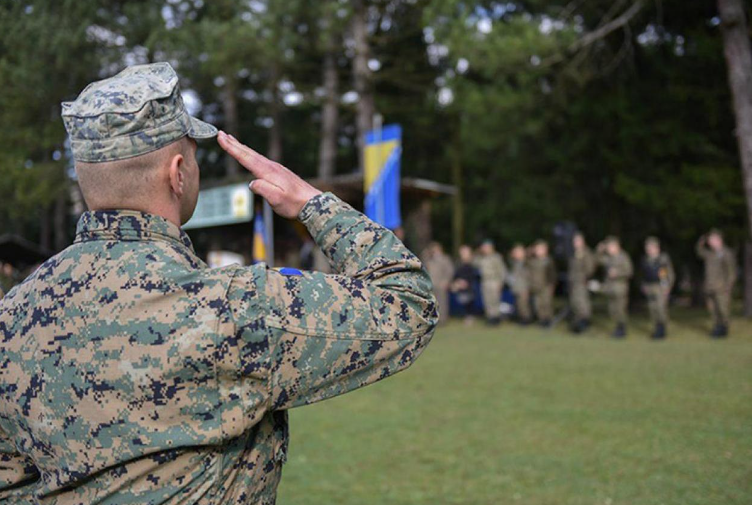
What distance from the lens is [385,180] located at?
14.9 m

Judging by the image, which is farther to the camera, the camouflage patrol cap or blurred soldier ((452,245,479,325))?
blurred soldier ((452,245,479,325))

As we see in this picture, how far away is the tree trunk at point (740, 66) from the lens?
1471 centimetres

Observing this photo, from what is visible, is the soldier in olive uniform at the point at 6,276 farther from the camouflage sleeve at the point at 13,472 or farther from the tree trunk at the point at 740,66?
the tree trunk at the point at 740,66

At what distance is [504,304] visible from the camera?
23.4 meters

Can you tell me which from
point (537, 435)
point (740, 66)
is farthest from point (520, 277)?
point (537, 435)

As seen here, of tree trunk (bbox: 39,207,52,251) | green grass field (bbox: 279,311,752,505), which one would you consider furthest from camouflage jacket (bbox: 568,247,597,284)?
tree trunk (bbox: 39,207,52,251)

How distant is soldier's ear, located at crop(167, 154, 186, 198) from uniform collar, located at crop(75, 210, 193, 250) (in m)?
0.07

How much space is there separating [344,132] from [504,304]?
12.4m

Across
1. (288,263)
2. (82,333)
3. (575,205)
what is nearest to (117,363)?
(82,333)

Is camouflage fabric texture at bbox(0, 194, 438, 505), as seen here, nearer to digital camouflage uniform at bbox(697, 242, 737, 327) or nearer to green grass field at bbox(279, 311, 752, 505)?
green grass field at bbox(279, 311, 752, 505)

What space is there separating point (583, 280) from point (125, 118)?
17.5 meters

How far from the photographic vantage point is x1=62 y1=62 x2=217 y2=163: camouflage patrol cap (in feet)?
5.33

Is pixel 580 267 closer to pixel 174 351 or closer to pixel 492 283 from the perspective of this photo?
pixel 492 283

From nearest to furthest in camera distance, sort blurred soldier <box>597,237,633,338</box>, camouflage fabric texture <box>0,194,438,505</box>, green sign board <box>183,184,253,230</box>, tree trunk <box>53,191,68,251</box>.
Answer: camouflage fabric texture <box>0,194,438,505</box>
tree trunk <box>53,191,68,251</box>
green sign board <box>183,184,253,230</box>
blurred soldier <box>597,237,633,338</box>
